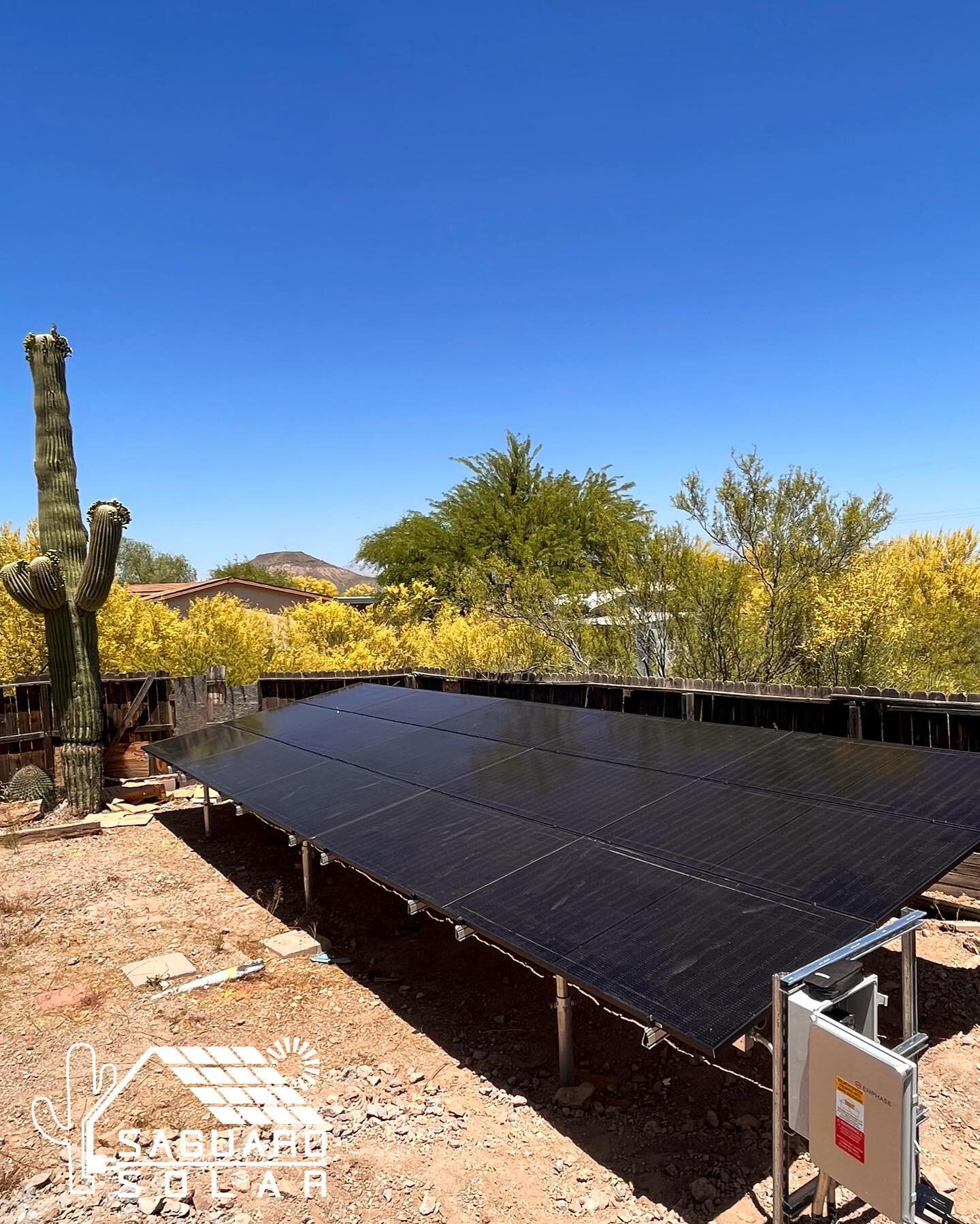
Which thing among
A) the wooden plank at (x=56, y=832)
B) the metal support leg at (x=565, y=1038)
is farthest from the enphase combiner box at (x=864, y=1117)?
the wooden plank at (x=56, y=832)

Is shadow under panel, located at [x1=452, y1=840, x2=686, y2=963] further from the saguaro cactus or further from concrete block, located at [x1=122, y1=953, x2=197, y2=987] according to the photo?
the saguaro cactus

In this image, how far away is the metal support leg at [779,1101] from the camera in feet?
10.8

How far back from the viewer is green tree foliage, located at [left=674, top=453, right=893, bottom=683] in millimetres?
13867

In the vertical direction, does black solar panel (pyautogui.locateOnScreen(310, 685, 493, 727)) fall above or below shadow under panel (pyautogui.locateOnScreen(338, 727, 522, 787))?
above

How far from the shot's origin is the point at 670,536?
14969 mm

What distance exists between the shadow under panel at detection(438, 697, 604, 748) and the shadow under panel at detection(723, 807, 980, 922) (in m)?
3.57

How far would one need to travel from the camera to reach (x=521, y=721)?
32.1 feet

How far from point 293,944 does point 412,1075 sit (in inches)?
101

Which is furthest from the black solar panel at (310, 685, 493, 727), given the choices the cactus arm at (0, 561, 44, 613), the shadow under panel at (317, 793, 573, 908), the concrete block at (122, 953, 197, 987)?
the cactus arm at (0, 561, 44, 613)

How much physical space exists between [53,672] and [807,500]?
→ 1298 cm

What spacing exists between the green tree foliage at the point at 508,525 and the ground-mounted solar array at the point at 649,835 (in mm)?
16046

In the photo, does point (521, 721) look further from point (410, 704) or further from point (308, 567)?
point (308, 567)

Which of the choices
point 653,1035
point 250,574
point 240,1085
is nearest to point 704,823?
point 653,1035

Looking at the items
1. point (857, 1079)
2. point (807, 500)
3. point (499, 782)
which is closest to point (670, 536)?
point (807, 500)
